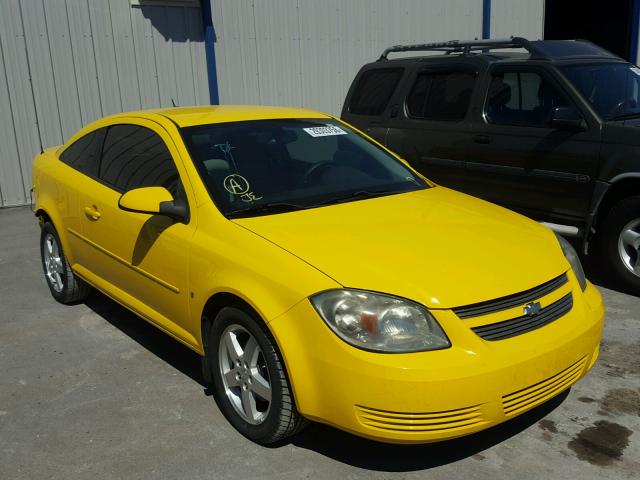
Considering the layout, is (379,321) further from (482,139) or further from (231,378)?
(482,139)

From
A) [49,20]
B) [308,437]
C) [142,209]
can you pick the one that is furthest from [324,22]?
[308,437]

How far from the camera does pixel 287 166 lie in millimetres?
3877

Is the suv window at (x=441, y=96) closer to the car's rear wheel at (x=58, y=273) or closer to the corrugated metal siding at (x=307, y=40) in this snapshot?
the car's rear wheel at (x=58, y=273)

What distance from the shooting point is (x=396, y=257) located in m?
2.94

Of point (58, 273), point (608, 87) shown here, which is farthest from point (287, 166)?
point (608, 87)

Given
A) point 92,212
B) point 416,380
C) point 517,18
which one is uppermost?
point 517,18

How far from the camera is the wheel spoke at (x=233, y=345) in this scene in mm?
3188

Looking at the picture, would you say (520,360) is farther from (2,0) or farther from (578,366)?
(2,0)

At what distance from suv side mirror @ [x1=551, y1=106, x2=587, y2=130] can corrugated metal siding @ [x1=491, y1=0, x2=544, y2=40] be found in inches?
326

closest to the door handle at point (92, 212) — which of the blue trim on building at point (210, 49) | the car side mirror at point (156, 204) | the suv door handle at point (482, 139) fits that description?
the car side mirror at point (156, 204)

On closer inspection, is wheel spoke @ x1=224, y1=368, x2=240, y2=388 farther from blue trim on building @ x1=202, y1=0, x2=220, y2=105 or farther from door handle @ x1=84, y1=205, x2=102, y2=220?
blue trim on building @ x1=202, y1=0, x2=220, y2=105

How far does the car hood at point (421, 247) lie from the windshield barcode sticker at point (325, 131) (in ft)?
2.58

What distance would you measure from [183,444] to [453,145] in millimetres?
3979

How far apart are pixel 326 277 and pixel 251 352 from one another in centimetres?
61
